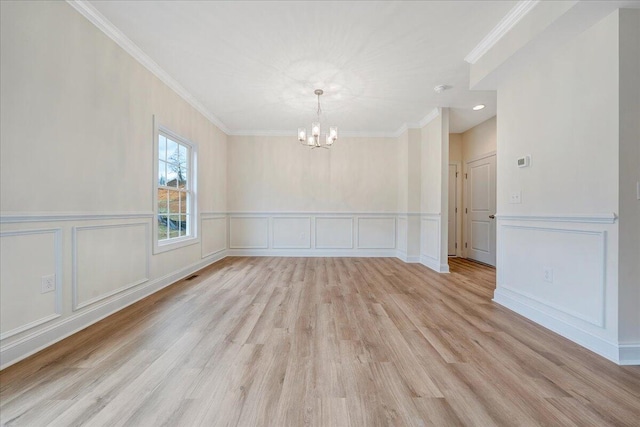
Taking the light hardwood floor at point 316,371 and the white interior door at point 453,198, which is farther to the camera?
the white interior door at point 453,198

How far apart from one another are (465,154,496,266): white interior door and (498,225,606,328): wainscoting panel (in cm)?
225

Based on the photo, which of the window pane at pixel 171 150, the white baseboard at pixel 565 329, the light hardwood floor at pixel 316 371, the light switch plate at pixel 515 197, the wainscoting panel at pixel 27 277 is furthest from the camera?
the window pane at pixel 171 150

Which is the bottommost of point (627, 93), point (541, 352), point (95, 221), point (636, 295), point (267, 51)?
point (541, 352)

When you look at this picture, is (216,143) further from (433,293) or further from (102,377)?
(433,293)

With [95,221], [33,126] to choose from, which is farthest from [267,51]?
[95,221]

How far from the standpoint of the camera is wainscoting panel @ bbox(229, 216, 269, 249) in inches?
212

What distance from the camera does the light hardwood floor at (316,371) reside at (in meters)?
1.19

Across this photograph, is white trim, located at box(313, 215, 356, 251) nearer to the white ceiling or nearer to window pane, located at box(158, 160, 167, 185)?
the white ceiling

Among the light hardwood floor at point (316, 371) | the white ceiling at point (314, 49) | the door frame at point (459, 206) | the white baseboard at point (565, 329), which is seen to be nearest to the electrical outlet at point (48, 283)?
the light hardwood floor at point (316, 371)

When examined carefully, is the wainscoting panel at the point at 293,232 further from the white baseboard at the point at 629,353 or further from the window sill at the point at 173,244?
the white baseboard at the point at 629,353

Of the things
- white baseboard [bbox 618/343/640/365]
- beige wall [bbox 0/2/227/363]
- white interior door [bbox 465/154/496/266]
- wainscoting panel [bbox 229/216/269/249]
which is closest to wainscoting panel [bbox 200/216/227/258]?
wainscoting panel [bbox 229/216/269/249]

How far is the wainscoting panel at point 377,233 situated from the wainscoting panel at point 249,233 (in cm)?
202

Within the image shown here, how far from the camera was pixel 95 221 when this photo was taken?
2178 millimetres

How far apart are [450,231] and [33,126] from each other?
242 inches
